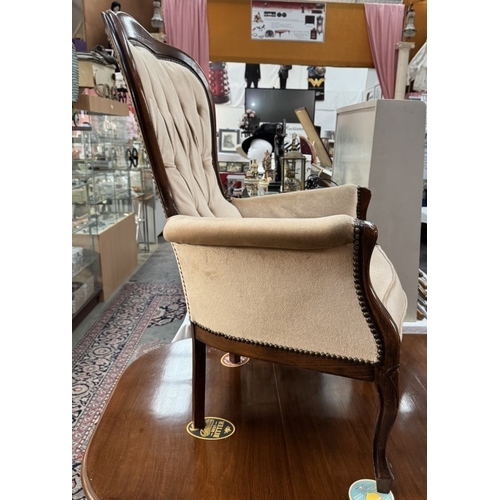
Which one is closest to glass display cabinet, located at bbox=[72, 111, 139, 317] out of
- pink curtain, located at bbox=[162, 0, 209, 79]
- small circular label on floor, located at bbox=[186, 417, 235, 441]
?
small circular label on floor, located at bbox=[186, 417, 235, 441]

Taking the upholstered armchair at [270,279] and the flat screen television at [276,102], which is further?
the flat screen television at [276,102]

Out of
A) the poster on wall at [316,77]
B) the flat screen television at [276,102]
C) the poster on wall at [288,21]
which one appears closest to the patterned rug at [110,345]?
the flat screen television at [276,102]

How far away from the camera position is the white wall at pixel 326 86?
8.12 m

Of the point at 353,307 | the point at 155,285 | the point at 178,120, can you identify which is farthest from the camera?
the point at 155,285

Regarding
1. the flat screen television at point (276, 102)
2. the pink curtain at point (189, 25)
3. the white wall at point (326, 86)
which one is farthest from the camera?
the white wall at point (326, 86)

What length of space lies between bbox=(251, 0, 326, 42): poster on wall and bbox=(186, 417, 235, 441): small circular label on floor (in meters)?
5.93

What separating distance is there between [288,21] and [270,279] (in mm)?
6039

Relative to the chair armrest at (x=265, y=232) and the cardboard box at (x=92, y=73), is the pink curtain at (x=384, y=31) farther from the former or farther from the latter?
the chair armrest at (x=265, y=232)

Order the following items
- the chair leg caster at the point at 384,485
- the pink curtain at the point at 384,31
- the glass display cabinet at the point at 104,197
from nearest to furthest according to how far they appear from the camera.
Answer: the chair leg caster at the point at 384,485 < the glass display cabinet at the point at 104,197 < the pink curtain at the point at 384,31

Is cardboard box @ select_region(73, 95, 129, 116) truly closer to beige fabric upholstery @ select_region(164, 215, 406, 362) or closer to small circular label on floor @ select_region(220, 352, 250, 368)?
small circular label on floor @ select_region(220, 352, 250, 368)
